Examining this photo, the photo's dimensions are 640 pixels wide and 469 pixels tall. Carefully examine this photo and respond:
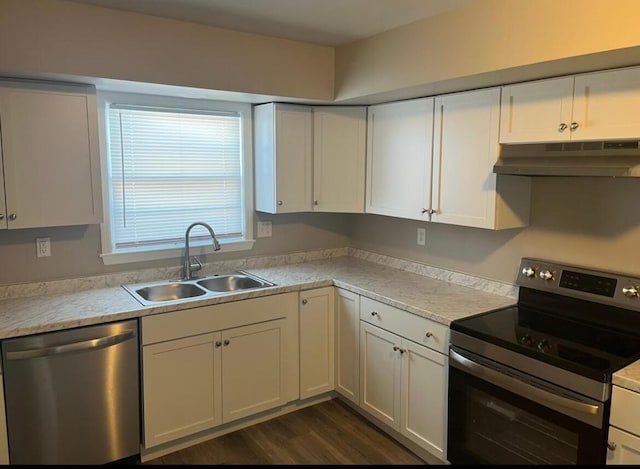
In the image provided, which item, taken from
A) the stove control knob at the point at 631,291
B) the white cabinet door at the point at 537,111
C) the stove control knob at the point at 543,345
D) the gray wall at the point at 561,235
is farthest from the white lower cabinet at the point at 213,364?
the stove control knob at the point at 631,291

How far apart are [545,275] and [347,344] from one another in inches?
49.7

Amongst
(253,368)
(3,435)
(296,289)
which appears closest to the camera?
(3,435)

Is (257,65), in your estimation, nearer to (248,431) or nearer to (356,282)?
(356,282)

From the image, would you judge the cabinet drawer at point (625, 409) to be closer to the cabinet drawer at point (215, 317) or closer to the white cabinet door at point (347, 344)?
the white cabinet door at point (347, 344)

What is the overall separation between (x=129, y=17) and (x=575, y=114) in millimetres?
2168

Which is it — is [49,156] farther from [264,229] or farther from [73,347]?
[264,229]

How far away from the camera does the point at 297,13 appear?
8.14 ft

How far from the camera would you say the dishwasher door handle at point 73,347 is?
2234 mm

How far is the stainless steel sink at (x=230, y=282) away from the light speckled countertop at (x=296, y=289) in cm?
→ 9

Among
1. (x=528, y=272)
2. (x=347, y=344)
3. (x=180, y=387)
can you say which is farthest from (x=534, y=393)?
(x=180, y=387)

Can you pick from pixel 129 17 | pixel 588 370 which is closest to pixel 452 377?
pixel 588 370

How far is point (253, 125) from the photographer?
3459 millimetres

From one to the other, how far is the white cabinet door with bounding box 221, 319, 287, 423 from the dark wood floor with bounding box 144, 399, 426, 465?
145 millimetres

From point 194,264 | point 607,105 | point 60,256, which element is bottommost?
point 194,264
